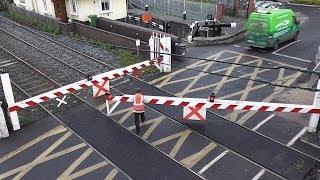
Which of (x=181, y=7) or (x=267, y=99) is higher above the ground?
(x=181, y=7)

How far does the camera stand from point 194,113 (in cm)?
1088

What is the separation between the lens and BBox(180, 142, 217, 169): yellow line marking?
922 cm

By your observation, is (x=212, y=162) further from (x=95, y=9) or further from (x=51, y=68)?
(x=95, y=9)

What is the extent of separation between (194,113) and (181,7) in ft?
63.9

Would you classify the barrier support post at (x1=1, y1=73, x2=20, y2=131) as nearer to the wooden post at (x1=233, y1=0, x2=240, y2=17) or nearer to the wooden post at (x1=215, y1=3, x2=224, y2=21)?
the wooden post at (x1=215, y1=3, x2=224, y2=21)

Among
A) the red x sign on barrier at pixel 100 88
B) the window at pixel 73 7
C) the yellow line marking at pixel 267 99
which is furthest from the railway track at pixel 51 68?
the yellow line marking at pixel 267 99

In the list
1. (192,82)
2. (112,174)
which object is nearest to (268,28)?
(192,82)

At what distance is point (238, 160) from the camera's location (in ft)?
30.4

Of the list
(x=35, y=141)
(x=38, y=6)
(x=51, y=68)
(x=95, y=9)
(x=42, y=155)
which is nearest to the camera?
(x=42, y=155)

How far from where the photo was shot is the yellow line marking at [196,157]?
30.2ft

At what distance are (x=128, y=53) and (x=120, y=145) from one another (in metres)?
9.16

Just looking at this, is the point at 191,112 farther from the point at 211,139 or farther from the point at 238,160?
the point at 238,160

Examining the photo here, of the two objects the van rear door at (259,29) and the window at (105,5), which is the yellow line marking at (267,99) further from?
the window at (105,5)

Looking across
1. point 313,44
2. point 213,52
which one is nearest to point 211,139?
point 213,52
